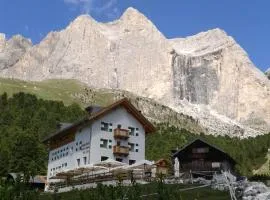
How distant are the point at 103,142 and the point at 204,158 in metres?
15.7

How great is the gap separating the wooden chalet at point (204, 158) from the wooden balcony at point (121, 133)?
8.67m

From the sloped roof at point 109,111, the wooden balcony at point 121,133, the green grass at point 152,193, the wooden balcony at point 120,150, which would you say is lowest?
the green grass at point 152,193

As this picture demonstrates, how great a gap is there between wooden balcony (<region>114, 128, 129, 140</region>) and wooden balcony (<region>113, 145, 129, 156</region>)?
183 cm

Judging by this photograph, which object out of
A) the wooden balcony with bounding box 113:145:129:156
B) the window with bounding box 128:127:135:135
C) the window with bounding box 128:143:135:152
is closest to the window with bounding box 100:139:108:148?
A: the wooden balcony with bounding box 113:145:129:156

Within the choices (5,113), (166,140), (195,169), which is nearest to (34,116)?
(5,113)

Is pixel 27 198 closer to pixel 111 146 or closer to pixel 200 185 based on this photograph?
pixel 200 185

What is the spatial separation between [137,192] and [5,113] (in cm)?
13012

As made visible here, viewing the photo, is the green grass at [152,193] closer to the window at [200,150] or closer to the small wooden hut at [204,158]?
the small wooden hut at [204,158]

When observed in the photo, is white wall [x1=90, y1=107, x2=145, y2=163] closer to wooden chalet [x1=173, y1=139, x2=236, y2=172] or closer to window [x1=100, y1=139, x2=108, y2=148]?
window [x1=100, y1=139, x2=108, y2=148]

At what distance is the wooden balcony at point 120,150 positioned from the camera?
250 ft

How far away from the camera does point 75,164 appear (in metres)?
79.2

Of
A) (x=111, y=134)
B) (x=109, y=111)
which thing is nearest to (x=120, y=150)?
(x=111, y=134)

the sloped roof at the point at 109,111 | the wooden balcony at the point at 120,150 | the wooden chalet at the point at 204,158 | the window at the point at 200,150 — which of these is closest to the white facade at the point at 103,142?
the sloped roof at the point at 109,111

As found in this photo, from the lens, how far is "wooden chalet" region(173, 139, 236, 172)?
71.3m
